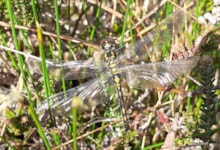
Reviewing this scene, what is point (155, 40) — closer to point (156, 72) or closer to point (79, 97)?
point (156, 72)

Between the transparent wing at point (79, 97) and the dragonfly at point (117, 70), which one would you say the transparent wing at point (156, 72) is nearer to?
the dragonfly at point (117, 70)

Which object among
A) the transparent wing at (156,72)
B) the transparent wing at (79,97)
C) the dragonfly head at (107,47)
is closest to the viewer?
the transparent wing at (156,72)

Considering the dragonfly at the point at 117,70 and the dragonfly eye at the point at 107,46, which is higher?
the dragonfly eye at the point at 107,46

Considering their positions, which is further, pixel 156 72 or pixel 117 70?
pixel 117 70

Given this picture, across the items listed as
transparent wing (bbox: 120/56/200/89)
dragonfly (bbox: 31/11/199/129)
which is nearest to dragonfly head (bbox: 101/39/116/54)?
dragonfly (bbox: 31/11/199/129)

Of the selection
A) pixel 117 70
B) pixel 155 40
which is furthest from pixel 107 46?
pixel 155 40

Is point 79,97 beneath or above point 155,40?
beneath

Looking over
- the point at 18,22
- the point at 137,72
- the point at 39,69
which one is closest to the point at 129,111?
the point at 137,72

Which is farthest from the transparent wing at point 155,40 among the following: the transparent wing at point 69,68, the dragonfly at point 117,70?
the transparent wing at point 69,68

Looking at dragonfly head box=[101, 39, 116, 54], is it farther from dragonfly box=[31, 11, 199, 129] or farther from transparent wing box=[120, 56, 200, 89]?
transparent wing box=[120, 56, 200, 89]
